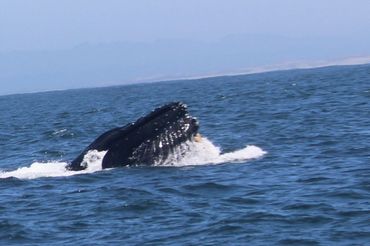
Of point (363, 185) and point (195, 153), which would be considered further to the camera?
point (195, 153)

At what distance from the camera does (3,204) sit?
57.0ft

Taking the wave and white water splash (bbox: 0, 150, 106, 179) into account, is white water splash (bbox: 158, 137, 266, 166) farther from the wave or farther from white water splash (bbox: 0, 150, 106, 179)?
white water splash (bbox: 0, 150, 106, 179)

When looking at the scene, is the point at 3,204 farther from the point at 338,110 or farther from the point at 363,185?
the point at 338,110

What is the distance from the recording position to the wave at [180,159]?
19516 mm

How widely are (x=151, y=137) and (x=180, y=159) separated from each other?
3.49 ft

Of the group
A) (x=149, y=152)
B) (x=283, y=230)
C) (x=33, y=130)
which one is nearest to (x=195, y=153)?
(x=149, y=152)

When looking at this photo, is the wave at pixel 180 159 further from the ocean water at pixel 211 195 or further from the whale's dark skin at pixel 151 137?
the whale's dark skin at pixel 151 137

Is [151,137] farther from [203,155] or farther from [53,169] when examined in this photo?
[53,169]

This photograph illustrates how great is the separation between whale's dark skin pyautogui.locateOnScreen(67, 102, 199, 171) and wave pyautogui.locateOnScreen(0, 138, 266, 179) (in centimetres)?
18

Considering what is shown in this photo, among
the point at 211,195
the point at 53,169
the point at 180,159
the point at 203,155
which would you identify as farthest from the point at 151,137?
the point at 53,169

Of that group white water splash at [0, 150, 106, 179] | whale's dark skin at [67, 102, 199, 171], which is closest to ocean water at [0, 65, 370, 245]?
white water splash at [0, 150, 106, 179]

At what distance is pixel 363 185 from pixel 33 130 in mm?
25605

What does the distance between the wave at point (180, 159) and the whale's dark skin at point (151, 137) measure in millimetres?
176

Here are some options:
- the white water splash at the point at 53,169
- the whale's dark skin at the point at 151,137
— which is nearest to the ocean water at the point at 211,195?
the white water splash at the point at 53,169
